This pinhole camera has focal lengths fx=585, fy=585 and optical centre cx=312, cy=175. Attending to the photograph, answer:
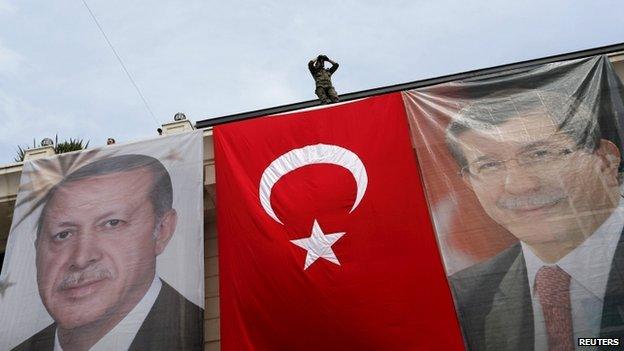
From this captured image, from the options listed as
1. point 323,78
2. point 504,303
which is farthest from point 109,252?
point 504,303

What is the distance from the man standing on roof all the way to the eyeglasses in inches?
117

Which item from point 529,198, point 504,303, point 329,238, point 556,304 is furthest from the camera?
point 329,238

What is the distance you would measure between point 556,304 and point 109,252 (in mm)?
5825

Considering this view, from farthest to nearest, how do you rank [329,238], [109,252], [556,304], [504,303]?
[109,252], [329,238], [504,303], [556,304]

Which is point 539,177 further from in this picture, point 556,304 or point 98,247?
point 98,247

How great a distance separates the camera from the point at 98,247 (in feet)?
27.0

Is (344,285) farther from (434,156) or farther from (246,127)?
(246,127)

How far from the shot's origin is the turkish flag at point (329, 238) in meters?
6.93

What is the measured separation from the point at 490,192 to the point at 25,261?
6553mm

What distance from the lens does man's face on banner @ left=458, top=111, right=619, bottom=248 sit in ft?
23.5

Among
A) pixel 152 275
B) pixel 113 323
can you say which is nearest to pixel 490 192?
pixel 152 275

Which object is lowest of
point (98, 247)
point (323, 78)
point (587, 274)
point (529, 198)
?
point (587, 274)

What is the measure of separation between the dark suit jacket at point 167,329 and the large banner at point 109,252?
0.01m

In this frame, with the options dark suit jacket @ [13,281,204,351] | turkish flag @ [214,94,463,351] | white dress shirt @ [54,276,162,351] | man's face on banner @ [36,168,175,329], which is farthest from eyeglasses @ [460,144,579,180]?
white dress shirt @ [54,276,162,351]
